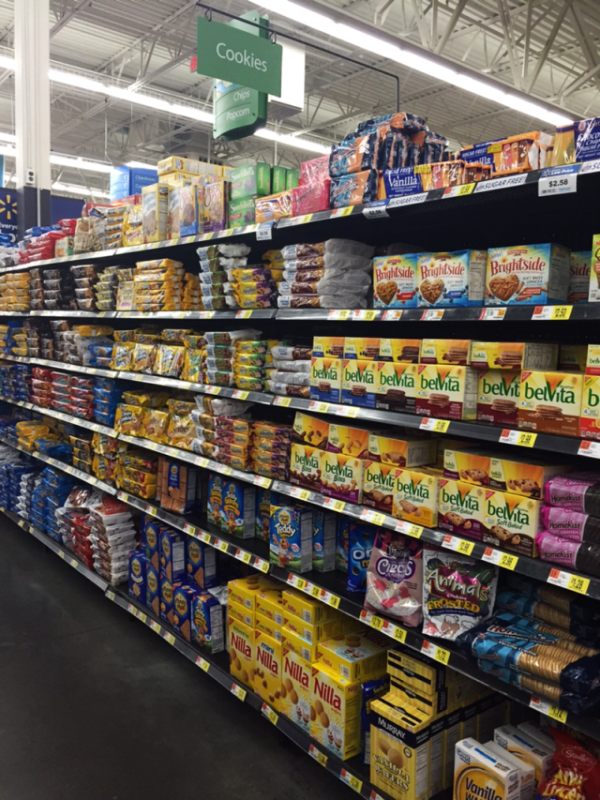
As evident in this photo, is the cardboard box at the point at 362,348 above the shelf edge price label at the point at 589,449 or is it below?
above

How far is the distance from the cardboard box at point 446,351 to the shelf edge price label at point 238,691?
1.84 m

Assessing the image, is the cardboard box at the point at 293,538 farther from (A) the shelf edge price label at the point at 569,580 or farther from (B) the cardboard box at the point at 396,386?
(A) the shelf edge price label at the point at 569,580

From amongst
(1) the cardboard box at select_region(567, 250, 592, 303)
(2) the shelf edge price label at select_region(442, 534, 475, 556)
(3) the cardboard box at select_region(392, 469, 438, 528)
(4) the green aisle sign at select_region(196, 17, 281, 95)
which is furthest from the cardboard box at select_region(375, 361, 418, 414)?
(4) the green aisle sign at select_region(196, 17, 281, 95)

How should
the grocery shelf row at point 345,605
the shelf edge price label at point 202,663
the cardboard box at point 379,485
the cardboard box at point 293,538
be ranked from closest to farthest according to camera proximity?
the grocery shelf row at point 345,605 → the cardboard box at point 379,485 → the cardboard box at point 293,538 → the shelf edge price label at point 202,663

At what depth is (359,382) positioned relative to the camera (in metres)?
2.71

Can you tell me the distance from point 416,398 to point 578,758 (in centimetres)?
124

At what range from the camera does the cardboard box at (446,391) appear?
2.32 metres

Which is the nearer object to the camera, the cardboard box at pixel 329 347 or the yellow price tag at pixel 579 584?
the yellow price tag at pixel 579 584

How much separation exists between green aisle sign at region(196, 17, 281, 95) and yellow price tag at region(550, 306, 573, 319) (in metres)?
3.23

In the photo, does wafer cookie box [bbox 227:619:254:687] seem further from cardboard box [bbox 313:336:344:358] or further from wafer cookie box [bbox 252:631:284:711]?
cardboard box [bbox 313:336:344:358]

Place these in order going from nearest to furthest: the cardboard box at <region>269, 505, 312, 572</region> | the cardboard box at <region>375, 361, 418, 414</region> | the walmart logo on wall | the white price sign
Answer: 1. the white price sign
2. the cardboard box at <region>375, 361, 418, 414</region>
3. the cardboard box at <region>269, 505, 312, 572</region>
4. the walmart logo on wall

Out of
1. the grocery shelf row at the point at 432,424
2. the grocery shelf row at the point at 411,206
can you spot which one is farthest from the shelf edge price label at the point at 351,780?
the grocery shelf row at the point at 411,206

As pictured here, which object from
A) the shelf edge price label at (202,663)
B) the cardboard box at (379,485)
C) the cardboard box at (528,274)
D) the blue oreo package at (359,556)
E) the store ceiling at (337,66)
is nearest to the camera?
the cardboard box at (528,274)

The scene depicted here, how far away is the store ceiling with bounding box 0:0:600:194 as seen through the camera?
8.87 meters
